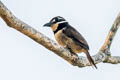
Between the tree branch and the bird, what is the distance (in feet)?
0.87

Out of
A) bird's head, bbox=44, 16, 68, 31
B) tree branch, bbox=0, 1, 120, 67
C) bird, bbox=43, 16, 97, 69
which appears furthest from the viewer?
bird's head, bbox=44, 16, 68, 31

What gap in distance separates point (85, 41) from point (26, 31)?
1793mm

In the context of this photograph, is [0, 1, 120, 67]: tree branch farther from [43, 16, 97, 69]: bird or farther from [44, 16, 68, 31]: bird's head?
[44, 16, 68, 31]: bird's head

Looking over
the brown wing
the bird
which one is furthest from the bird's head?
the brown wing

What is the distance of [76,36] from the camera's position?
5.84 meters

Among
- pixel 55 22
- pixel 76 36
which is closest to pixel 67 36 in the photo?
pixel 76 36

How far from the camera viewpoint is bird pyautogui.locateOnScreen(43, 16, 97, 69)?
5715 mm

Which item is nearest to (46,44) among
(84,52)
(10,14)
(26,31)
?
(26,31)

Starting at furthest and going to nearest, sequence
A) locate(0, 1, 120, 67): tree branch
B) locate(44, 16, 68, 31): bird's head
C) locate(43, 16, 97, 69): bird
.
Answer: locate(44, 16, 68, 31): bird's head
locate(43, 16, 97, 69): bird
locate(0, 1, 120, 67): tree branch

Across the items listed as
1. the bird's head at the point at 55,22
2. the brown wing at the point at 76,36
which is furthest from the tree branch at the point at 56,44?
the bird's head at the point at 55,22

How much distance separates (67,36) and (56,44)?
132 cm

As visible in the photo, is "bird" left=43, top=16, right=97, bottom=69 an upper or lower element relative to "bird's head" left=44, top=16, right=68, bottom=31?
lower

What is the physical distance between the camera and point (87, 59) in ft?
17.4

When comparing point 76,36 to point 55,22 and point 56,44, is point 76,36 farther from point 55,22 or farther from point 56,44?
point 56,44
